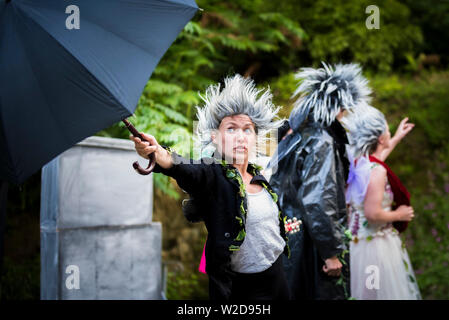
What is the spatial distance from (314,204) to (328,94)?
958mm

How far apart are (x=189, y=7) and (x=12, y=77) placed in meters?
1.05

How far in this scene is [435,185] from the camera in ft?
23.2

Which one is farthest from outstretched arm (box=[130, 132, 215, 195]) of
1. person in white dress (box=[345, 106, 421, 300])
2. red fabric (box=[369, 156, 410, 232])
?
red fabric (box=[369, 156, 410, 232])

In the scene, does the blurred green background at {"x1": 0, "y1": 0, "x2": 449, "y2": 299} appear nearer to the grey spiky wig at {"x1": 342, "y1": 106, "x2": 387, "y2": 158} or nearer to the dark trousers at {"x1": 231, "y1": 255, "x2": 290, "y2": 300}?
the grey spiky wig at {"x1": 342, "y1": 106, "x2": 387, "y2": 158}

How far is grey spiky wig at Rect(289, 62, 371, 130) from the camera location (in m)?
3.42

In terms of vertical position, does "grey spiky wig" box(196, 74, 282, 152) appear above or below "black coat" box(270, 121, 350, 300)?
above

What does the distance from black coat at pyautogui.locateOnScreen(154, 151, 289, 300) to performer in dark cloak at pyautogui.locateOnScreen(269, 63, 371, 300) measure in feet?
3.61

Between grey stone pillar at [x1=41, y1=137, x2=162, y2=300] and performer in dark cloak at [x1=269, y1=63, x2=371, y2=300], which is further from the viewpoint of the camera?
grey stone pillar at [x1=41, y1=137, x2=162, y2=300]

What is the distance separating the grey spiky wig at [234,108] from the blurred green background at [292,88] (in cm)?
229

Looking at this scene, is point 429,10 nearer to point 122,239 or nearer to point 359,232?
point 359,232

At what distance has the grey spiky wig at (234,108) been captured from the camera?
232cm

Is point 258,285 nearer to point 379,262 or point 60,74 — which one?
point 60,74
